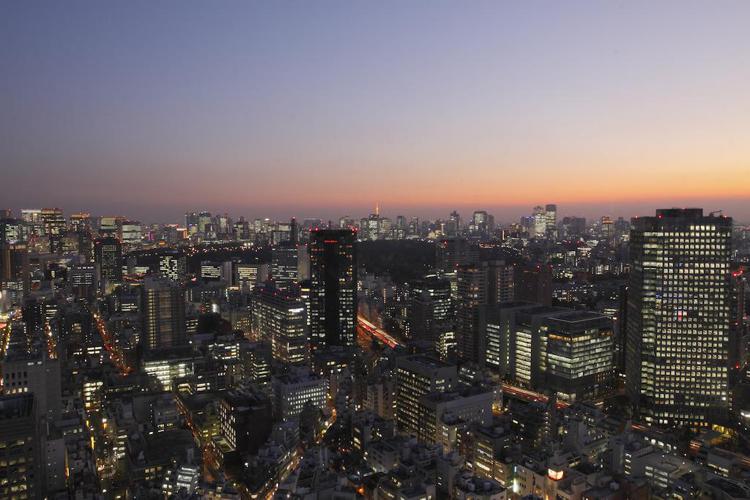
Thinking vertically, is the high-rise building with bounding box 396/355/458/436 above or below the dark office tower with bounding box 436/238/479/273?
below

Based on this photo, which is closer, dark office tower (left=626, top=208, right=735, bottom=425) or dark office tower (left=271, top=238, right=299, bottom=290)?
dark office tower (left=626, top=208, right=735, bottom=425)

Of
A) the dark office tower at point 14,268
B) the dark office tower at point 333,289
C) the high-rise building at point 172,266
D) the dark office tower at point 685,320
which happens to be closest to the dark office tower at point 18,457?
the dark office tower at point 685,320

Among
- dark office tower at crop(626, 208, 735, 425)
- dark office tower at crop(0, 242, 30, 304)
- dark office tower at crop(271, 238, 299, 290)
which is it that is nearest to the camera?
dark office tower at crop(626, 208, 735, 425)

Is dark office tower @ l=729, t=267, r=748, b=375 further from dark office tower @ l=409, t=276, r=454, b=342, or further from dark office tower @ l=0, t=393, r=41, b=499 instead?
dark office tower @ l=0, t=393, r=41, b=499

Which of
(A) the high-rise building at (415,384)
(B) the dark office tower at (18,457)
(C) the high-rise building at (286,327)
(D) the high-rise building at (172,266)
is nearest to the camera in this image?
(B) the dark office tower at (18,457)

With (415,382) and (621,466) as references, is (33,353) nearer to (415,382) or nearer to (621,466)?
(415,382)

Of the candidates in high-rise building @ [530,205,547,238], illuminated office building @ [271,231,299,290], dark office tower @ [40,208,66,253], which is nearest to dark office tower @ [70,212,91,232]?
dark office tower @ [40,208,66,253]

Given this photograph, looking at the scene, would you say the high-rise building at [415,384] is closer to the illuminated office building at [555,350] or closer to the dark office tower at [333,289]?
the illuminated office building at [555,350]

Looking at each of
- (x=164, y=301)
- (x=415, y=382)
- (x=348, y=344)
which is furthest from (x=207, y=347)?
(x=415, y=382)

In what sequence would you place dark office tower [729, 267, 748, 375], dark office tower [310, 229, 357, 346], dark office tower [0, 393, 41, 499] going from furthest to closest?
dark office tower [310, 229, 357, 346]
dark office tower [729, 267, 748, 375]
dark office tower [0, 393, 41, 499]
